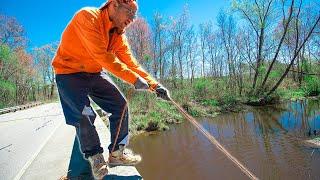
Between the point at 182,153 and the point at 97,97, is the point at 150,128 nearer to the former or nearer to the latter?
the point at 182,153

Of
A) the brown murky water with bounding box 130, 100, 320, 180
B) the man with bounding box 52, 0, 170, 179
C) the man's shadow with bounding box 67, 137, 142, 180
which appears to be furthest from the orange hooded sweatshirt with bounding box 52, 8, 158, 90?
the brown murky water with bounding box 130, 100, 320, 180

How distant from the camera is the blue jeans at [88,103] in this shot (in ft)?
10.9

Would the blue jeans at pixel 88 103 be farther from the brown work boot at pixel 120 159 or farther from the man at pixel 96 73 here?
the brown work boot at pixel 120 159

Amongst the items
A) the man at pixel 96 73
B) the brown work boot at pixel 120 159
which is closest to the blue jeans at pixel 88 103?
the man at pixel 96 73

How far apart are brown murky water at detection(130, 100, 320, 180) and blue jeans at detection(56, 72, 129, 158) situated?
6.74m

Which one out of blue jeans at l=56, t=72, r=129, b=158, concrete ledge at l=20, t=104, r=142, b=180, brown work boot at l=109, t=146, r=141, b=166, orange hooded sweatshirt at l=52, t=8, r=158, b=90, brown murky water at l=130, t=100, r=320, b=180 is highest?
orange hooded sweatshirt at l=52, t=8, r=158, b=90

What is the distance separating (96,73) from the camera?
3.53 metres

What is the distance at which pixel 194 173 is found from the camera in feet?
33.3

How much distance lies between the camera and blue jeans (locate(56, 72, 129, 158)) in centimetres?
331

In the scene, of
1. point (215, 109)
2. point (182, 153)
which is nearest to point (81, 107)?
point (182, 153)

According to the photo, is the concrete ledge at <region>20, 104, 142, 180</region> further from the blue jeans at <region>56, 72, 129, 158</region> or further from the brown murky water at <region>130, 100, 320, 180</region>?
the brown murky water at <region>130, 100, 320, 180</region>

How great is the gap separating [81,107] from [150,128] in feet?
49.0

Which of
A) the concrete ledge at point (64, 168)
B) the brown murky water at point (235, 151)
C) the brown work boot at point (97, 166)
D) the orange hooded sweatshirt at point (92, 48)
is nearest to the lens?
the orange hooded sweatshirt at point (92, 48)

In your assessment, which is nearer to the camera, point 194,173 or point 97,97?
point 97,97
